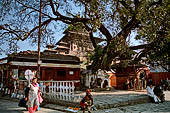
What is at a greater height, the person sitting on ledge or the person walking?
the person walking

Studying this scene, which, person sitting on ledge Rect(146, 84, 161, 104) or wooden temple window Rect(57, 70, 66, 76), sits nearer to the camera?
person sitting on ledge Rect(146, 84, 161, 104)

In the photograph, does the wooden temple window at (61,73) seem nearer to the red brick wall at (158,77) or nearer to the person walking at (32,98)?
the person walking at (32,98)

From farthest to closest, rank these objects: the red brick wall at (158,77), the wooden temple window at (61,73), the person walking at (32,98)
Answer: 1. the red brick wall at (158,77)
2. the wooden temple window at (61,73)
3. the person walking at (32,98)

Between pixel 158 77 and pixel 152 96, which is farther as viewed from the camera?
pixel 158 77

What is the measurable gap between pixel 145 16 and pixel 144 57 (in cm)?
416

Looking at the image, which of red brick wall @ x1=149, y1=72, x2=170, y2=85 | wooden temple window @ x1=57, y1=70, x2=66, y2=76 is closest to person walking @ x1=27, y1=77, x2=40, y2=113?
wooden temple window @ x1=57, y1=70, x2=66, y2=76

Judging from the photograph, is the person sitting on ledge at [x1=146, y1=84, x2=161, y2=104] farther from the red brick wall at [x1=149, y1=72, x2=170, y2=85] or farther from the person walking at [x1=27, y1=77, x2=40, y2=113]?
the red brick wall at [x1=149, y1=72, x2=170, y2=85]

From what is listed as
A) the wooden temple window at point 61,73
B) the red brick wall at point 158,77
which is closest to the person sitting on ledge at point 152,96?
the wooden temple window at point 61,73

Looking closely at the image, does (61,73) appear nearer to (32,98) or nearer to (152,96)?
(152,96)

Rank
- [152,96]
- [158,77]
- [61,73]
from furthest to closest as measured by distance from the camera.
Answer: [158,77] < [61,73] < [152,96]

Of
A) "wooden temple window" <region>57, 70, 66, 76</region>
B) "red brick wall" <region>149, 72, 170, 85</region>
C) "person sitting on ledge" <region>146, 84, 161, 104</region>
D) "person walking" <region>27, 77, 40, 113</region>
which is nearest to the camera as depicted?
"person walking" <region>27, 77, 40, 113</region>

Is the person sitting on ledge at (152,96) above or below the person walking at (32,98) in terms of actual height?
below

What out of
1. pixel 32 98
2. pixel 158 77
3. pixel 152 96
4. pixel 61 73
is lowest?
pixel 152 96

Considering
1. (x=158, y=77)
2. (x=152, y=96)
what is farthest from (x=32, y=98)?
(x=158, y=77)
